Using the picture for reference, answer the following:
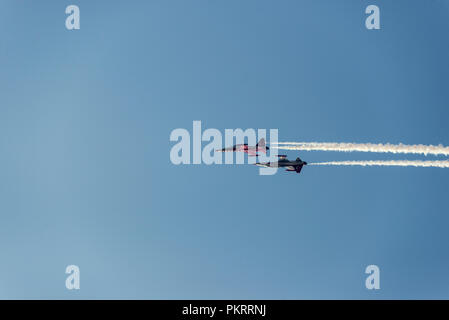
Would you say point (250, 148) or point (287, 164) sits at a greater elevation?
point (250, 148)

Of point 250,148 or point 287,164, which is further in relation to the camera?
point 250,148

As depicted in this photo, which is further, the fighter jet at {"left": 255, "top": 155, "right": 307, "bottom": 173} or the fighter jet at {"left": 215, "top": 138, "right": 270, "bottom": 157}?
the fighter jet at {"left": 215, "top": 138, "right": 270, "bottom": 157}

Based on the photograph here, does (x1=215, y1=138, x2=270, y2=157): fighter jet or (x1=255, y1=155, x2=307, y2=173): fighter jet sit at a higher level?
(x1=215, y1=138, x2=270, y2=157): fighter jet

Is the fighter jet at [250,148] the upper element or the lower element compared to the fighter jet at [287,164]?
upper

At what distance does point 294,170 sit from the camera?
81812 mm

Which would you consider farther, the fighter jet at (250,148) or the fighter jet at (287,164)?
the fighter jet at (250,148)
